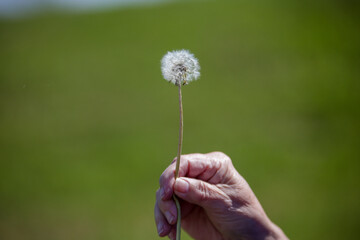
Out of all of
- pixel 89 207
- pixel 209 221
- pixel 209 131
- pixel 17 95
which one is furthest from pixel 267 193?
pixel 17 95

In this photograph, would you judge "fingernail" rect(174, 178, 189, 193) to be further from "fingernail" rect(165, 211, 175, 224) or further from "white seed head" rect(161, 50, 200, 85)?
"white seed head" rect(161, 50, 200, 85)

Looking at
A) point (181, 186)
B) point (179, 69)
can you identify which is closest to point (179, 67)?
point (179, 69)

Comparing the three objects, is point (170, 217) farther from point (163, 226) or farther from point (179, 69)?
point (179, 69)

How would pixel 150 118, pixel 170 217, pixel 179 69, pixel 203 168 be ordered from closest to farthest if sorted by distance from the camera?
1. pixel 179 69
2. pixel 170 217
3. pixel 203 168
4. pixel 150 118

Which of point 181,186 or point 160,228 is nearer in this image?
point 181,186

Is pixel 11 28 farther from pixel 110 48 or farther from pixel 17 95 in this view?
pixel 110 48

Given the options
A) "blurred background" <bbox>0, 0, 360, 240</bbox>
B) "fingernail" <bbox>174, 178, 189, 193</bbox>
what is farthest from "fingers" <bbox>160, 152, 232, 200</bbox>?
"blurred background" <bbox>0, 0, 360, 240</bbox>
